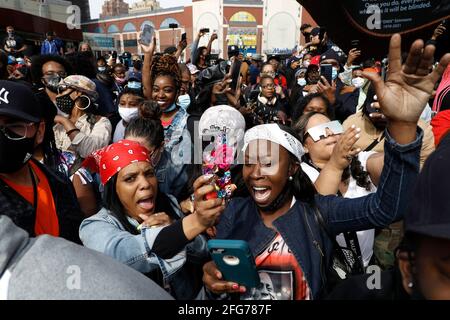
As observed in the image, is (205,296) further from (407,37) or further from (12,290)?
(407,37)

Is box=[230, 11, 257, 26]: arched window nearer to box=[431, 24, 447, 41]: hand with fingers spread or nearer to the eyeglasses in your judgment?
box=[431, 24, 447, 41]: hand with fingers spread

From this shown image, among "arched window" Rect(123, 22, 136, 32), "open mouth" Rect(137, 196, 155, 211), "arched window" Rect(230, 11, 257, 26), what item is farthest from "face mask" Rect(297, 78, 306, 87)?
"arched window" Rect(123, 22, 136, 32)

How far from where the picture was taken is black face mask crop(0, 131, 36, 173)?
170 cm

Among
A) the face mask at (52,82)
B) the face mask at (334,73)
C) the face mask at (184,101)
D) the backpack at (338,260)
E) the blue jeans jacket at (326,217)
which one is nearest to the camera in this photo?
the blue jeans jacket at (326,217)

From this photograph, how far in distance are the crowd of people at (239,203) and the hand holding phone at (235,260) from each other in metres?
0.07

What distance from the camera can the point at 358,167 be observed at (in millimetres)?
2336

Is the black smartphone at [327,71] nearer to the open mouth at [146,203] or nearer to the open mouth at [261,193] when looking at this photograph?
the open mouth at [261,193]

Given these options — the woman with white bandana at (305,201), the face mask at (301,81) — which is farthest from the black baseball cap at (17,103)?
the face mask at (301,81)

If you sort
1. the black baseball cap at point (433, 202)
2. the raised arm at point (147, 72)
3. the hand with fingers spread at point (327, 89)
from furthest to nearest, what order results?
1. the hand with fingers spread at point (327, 89)
2. the raised arm at point (147, 72)
3. the black baseball cap at point (433, 202)

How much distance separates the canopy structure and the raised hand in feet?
3.33

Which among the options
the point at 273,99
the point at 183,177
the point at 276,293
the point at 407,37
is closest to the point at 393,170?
the point at 276,293

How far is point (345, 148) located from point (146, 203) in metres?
1.13

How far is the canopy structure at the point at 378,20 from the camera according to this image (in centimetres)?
209
